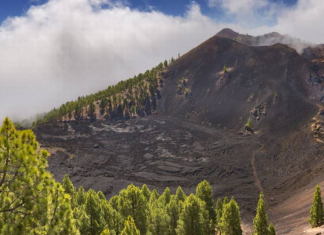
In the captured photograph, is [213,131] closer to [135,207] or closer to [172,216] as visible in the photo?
[172,216]

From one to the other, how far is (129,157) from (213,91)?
64417 millimetres

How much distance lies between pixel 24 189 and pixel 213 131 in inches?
3975

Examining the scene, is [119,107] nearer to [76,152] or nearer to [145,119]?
[145,119]

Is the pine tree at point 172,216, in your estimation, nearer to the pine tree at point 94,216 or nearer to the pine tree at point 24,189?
the pine tree at point 94,216

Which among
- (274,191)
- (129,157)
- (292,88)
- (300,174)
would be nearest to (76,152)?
(129,157)

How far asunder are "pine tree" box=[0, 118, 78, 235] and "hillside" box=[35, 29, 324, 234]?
139 feet

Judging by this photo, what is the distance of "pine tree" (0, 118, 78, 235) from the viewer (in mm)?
8867

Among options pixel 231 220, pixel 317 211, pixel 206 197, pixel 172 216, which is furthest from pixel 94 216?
pixel 317 211

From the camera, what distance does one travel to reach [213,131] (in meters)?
107

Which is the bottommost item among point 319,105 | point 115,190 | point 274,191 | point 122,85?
point 274,191

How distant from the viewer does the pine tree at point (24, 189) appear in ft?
29.1

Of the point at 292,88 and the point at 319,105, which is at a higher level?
the point at 292,88

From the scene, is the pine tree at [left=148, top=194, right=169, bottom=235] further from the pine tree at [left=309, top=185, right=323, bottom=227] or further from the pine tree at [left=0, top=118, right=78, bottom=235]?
the pine tree at [left=0, top=118, right=78, bottom=235]

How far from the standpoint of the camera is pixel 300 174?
228 feet
